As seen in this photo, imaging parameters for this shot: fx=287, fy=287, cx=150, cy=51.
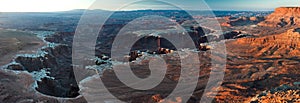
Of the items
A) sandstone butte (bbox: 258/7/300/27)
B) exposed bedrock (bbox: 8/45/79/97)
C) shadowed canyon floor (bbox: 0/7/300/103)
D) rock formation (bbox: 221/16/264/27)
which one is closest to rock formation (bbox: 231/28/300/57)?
shadowed canyon floor (bbox: 0/7/300/103)

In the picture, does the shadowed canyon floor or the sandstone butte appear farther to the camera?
the sandstone butte

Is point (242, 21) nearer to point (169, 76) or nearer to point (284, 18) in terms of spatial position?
point (284, 18)

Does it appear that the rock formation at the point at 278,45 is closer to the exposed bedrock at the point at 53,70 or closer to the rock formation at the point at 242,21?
the exposed bedrock at the point at 53,70

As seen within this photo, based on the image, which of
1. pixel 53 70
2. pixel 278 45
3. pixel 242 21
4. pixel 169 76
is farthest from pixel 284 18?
pixel 53 70

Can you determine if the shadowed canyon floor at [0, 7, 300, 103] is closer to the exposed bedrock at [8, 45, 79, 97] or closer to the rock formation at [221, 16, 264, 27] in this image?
the exposed bedrock at [8, 45, 79, 97]

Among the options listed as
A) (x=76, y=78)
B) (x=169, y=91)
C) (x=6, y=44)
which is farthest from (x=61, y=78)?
(x=169, y=91)

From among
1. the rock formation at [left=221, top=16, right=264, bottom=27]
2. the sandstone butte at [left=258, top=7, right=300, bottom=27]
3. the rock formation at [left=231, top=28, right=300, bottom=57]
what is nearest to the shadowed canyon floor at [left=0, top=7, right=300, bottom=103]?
the rock formation at [left=231, top=28, right=300, bottom=57]

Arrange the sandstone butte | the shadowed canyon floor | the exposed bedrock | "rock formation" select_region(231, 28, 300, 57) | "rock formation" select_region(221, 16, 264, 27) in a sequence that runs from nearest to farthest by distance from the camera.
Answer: the shadowed canyon floor < the exposed bedrock < "rock formation" select_region(231, 28, 300, 57) < the sandstone butte < "rock formation" select_region(221, 16, 264, 27)

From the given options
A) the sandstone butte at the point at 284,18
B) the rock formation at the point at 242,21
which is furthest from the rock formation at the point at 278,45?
the rock formation at the point at 242,21

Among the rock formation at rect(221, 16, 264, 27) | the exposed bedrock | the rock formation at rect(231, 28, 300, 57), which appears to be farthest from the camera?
the rock formation at rect(221, 16, 264, 27)
